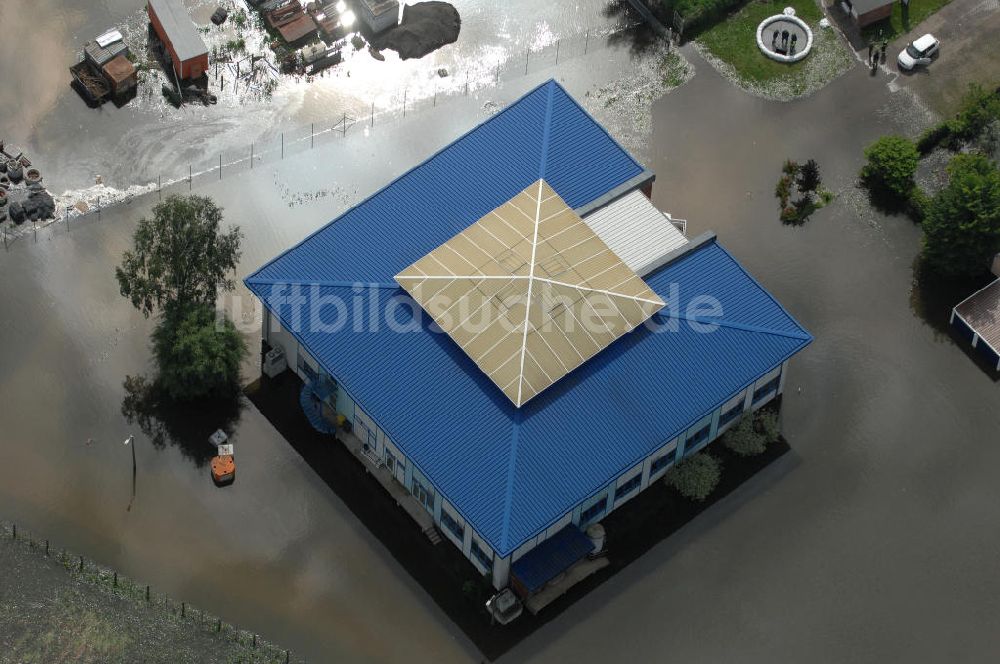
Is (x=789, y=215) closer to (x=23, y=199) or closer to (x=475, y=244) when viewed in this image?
(x=475, y=244)

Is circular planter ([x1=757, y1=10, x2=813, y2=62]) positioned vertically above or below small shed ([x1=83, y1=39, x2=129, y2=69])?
below

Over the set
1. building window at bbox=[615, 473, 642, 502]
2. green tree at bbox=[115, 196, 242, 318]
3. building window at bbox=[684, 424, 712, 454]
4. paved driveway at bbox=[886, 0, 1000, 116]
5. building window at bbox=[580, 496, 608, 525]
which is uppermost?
green tree at bbox=[115, 196, 242, 318]

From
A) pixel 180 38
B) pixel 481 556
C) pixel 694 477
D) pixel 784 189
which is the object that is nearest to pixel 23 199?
pixel 180 38

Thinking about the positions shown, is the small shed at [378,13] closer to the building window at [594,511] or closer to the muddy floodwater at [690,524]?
the muddy floodwater at [690,524]

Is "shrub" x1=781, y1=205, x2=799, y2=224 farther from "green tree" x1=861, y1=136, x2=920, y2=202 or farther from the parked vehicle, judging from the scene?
the parked vehicle

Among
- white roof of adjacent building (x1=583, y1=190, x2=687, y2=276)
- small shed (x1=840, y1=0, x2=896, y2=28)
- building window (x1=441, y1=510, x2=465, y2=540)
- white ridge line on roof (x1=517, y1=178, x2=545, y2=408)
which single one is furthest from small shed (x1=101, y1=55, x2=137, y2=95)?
small shed (x1=840, y1=0, x2=896, y2=28)

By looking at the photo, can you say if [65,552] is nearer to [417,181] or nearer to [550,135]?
[417,181]
